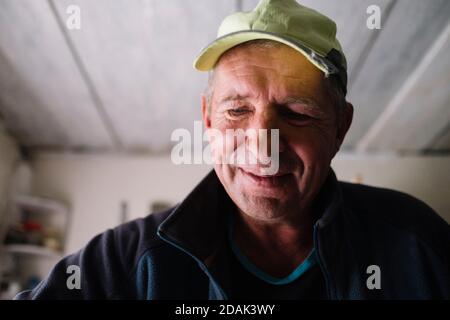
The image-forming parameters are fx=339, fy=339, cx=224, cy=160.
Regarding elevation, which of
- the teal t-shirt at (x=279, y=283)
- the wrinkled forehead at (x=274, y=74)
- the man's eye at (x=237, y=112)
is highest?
the wrinkled forehead at (x=274, y=74)

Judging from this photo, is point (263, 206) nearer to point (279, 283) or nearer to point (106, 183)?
point (279, 283)

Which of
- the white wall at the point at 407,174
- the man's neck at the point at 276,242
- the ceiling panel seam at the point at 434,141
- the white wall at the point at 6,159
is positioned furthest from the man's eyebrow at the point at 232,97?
the white wall at the point at 6,159

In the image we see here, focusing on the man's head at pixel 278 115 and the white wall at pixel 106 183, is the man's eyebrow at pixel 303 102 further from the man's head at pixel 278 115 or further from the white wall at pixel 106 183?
the white wall at pixel 106 183

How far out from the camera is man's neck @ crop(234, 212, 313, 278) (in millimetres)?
621

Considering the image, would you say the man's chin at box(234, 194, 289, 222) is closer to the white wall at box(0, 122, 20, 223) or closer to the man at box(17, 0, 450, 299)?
the man at box(17, 0, 450, 299)

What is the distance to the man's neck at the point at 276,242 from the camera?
24.4 inches

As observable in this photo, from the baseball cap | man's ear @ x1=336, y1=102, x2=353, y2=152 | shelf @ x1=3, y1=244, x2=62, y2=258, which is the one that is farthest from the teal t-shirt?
shelf @ x1=3, y1=244, x2=62, y2=258

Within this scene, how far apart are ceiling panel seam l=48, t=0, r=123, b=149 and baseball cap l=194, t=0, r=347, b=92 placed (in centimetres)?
62

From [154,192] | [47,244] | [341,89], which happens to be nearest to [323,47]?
[341,89]

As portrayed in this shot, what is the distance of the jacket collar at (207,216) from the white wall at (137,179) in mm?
167

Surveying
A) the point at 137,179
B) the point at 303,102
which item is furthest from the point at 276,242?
the point at 137,179

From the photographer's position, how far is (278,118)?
52cm

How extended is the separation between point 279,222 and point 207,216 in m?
0.13

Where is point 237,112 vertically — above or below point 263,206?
above
